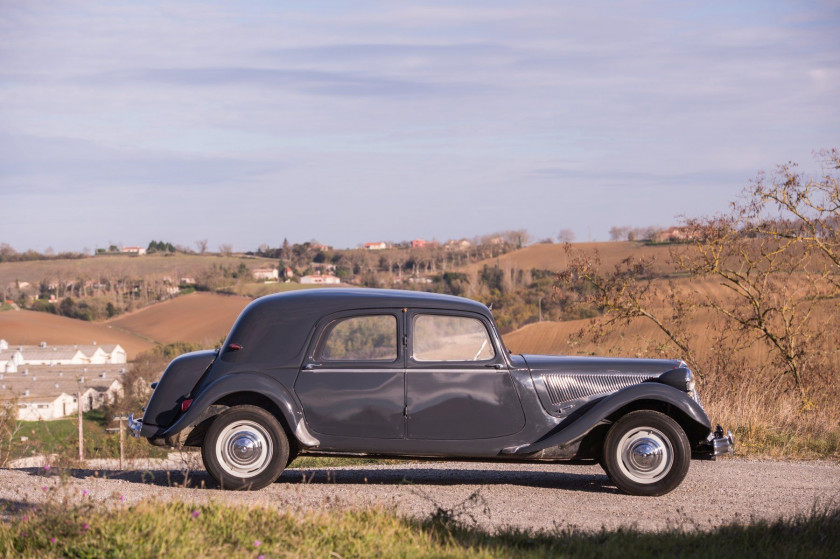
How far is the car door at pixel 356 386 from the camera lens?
708cm

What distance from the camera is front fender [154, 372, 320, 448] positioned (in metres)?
7.01

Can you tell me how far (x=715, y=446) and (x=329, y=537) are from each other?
3800 mm

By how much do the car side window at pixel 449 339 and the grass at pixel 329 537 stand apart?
1.93m

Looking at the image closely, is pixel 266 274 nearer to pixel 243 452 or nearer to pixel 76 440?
pixel 76 440

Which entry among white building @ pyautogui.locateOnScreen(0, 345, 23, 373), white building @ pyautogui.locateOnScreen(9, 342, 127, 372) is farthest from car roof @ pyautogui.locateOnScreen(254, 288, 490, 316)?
white building @ pyautogui.locateOnScreen(0, 345, 23, 373)

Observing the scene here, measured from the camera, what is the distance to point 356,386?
7.11 metres

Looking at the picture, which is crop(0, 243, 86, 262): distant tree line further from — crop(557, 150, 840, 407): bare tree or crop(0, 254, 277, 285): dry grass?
crop(557, 150, 840, 407): bare tree

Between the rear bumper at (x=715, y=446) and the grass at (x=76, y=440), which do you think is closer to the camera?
the rear bumper at (x=715, y=446)

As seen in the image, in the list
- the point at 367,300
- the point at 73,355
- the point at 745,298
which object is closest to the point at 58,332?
the point at 73,355

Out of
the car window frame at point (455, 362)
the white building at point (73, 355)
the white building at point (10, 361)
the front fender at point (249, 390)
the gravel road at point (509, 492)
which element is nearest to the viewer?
the gravel road at point (509, 492)

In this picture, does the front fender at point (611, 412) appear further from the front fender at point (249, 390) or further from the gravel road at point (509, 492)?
the front fender at point (249, 390)

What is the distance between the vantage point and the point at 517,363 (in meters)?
7.33

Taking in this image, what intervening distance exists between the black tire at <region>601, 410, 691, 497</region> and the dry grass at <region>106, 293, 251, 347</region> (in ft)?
177

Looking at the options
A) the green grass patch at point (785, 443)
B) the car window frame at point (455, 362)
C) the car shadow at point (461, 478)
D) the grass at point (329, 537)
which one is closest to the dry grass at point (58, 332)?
the green grass patch at point (785, 443)
